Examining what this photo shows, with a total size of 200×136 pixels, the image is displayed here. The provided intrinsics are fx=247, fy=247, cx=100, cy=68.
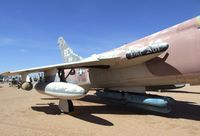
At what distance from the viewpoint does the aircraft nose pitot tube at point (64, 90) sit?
10398 mm

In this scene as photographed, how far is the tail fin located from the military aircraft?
221 inches

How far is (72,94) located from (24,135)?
10.9ft

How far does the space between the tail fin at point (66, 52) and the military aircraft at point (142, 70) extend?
5.62 m

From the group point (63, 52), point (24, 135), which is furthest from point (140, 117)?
point (63, 52)

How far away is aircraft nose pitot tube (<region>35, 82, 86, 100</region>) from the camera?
10398 mm

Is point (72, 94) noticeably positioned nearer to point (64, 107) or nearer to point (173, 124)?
point (64, 107)

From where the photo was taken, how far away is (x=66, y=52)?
2038cm

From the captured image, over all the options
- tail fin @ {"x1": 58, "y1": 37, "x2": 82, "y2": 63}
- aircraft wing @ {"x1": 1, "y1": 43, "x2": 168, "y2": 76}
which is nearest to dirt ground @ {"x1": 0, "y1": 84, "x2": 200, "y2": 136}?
aircraft wing @ {"x1": 1, "y1": 43, "x2": 168, "y2": 76}

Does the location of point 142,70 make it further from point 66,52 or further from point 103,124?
point 66,52

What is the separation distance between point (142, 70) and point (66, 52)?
33.8 ft

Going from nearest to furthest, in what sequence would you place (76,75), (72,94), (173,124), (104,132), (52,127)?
(104,132) < (52,127) < (173,124) < (72,94) < (76,75)

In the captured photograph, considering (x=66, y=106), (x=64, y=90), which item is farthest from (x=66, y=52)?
(x=64, y=90)

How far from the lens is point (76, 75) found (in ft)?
51.0

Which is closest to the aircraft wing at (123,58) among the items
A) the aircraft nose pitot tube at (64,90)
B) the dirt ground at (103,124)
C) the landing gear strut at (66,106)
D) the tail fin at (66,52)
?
the aircraft nose pitot tube at (64,90)
